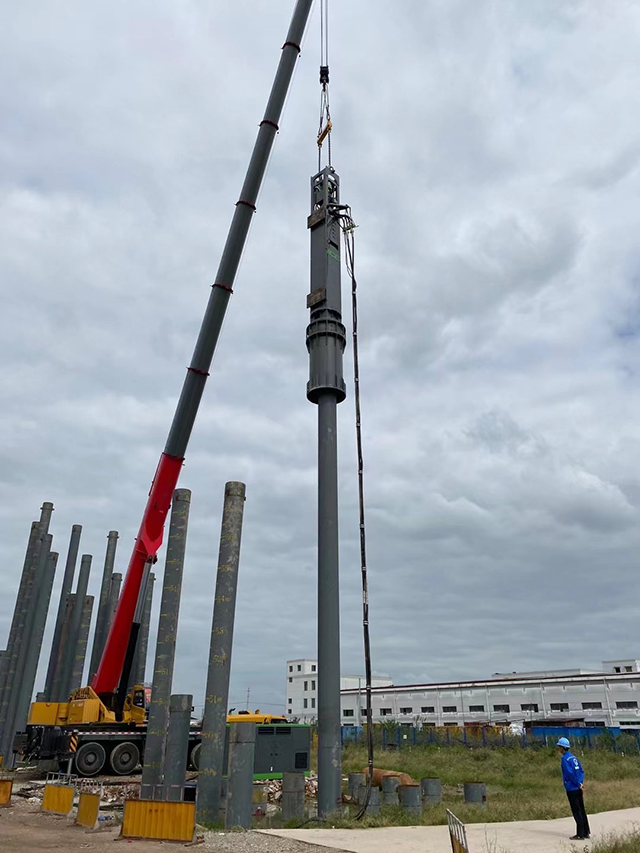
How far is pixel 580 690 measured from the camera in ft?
209

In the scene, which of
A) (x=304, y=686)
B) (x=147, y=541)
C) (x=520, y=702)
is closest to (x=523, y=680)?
(x=520, y=702)

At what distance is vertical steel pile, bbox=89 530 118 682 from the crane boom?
13946mm

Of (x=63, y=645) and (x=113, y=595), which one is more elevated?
(x=113, y=595)

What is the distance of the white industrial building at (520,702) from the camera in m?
60.9

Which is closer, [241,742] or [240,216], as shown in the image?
[241,742]

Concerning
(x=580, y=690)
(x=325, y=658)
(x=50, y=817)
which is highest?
(x=580, y=690)

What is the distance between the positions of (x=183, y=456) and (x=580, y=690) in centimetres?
5598

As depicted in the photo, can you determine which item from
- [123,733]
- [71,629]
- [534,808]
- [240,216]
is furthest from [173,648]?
[71,629]

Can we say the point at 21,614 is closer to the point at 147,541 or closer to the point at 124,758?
the point at 124,758

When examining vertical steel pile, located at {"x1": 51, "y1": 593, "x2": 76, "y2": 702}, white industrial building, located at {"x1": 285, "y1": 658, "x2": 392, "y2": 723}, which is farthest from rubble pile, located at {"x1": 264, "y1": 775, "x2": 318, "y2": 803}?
white industrial building, located at {"x1": 285, "y1": 658, "x2": 392, "y2": 723}

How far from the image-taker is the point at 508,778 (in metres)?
26.4

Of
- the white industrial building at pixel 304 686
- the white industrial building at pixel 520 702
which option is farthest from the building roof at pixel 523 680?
the white industrial building at pixel 304 686

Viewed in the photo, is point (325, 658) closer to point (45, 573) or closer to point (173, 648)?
point (173, 648)

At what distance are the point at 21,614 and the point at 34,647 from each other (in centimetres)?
171
